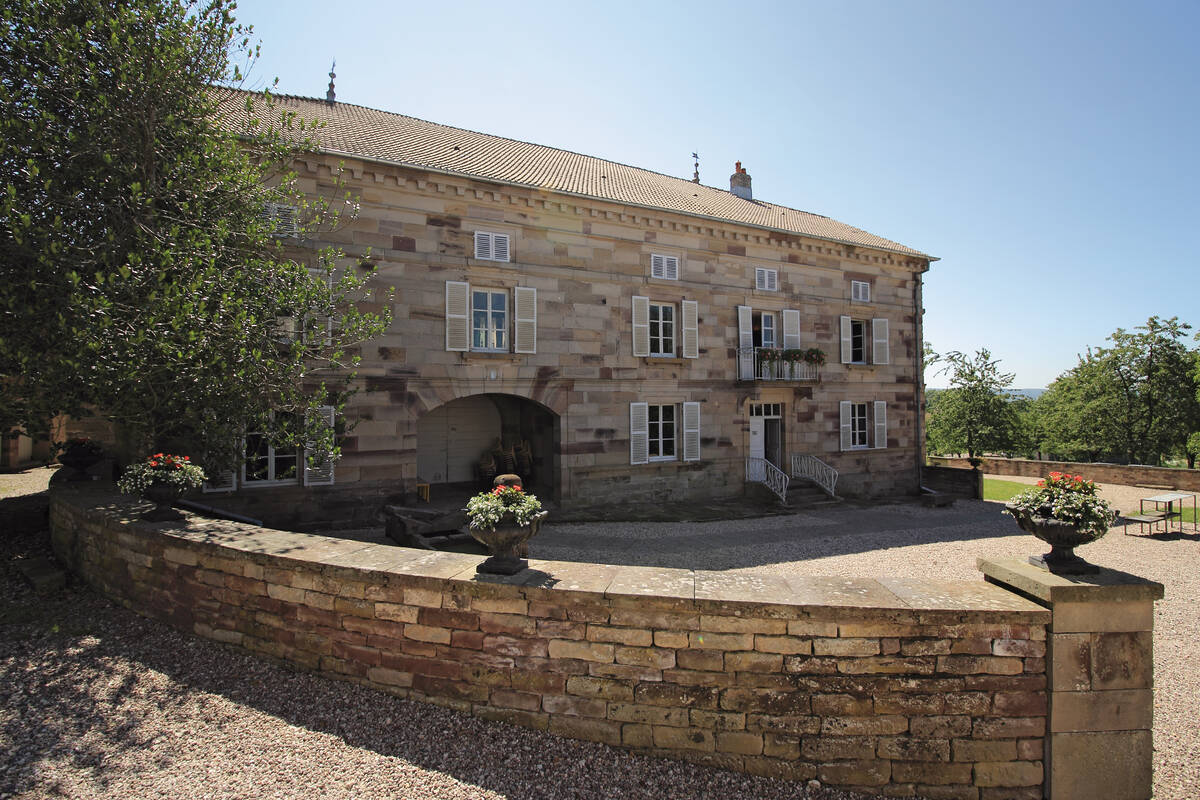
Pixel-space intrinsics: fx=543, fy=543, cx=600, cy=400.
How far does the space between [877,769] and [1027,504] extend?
217 cm

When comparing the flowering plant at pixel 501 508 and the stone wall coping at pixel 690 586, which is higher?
the flowering plant at pixel 501 508

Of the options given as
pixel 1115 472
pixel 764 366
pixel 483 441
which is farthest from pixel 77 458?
pixel 1115 472

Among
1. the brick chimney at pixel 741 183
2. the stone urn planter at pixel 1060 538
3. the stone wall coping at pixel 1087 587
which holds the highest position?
the brick chimney at pixel 741 183

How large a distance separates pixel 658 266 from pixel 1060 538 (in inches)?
464

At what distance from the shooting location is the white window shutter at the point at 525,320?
41.9 ft

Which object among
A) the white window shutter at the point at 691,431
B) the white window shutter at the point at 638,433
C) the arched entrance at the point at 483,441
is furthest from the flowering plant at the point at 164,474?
the white window shutter at the point at 691,431

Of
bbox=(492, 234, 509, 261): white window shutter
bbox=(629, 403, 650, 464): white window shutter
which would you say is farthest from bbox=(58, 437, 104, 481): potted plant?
bbox=(629, 403, 650, 464): white window shutter

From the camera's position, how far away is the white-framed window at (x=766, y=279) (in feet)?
52.4

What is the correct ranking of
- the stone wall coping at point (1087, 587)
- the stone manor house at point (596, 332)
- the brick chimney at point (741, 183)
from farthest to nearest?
1. the brick chimney at point (741, 183)
2. the stone manor house at point (596, 332)
3. the stone wall coping at point (1087, 587)

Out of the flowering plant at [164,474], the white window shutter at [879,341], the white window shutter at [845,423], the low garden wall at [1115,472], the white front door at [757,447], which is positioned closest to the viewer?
the flowering plant at [164,474]

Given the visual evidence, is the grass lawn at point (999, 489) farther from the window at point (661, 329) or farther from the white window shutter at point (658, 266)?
the white window shutter at point (658, 266)

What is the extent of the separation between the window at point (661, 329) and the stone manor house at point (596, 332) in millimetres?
55

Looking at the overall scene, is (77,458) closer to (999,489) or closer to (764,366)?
(764,366)

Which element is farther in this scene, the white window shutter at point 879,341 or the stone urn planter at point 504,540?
the white window shutter at point 879,341
